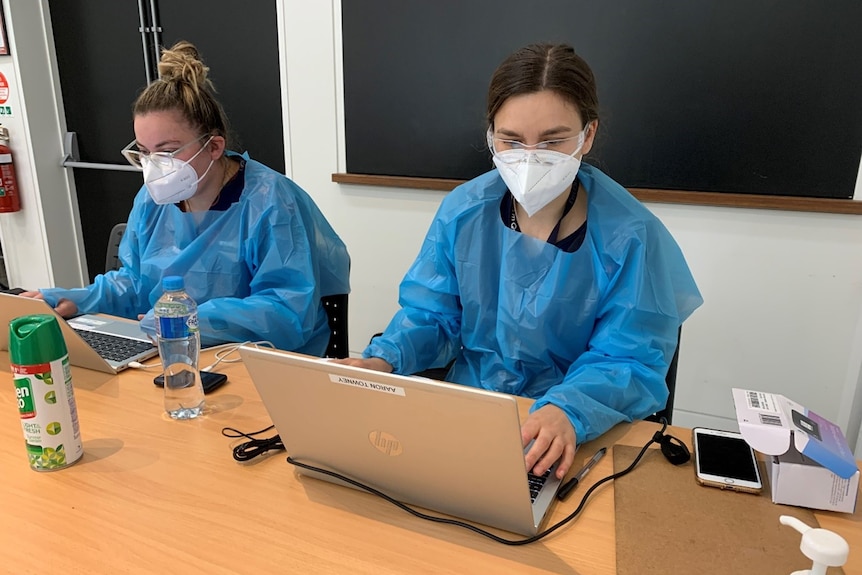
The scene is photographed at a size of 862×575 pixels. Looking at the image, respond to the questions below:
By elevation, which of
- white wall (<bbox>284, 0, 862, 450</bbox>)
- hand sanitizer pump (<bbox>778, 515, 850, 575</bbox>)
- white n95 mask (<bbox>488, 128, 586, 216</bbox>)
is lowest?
white wall (<bbox>284, 0, 862, 450</bbox>)

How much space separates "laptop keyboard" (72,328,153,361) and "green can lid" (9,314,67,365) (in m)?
0.43

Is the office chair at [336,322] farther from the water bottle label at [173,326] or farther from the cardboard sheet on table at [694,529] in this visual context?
the cardboard sheet on table at [694,529]

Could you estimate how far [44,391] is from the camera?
82cm

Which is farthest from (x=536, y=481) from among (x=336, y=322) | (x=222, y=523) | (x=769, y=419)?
(x=336, y=322)

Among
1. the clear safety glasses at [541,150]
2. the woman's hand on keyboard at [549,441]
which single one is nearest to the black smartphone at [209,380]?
the woman's hand on keyboard at [549,441]

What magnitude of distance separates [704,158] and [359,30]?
132 cm

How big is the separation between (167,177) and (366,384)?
1.04 metres

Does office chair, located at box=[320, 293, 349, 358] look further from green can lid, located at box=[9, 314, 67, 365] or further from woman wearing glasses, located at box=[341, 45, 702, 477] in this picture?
green can lid, located at box=[9, 314, 67, 365]

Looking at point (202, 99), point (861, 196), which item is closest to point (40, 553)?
point (202, 99)

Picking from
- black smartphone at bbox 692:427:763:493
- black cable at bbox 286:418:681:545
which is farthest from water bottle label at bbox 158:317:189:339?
black smartphone at bbox 692:427:763:493

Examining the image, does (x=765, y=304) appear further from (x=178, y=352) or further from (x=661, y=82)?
(x=178, y=352)

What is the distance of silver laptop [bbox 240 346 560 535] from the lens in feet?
2.11

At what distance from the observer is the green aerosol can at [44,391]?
805mm

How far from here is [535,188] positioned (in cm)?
118
